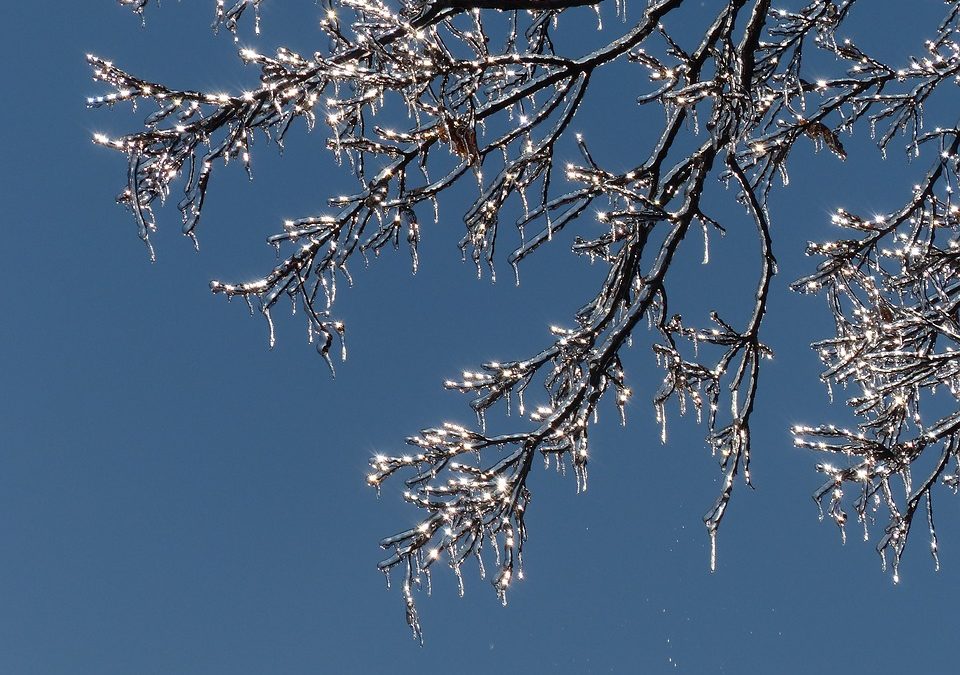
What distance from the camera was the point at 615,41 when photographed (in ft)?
13.4

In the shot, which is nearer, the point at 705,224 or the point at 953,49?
the point at 705,224

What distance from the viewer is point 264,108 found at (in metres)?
4.12

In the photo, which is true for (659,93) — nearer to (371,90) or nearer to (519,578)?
(371,90)

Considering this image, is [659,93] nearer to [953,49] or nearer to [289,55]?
[289,55]

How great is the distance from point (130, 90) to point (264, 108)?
0.63 m

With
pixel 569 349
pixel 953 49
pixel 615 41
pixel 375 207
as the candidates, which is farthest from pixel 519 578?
pixel 953 49

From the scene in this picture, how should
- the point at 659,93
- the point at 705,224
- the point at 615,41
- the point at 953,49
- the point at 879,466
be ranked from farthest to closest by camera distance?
1. the point at 953,49
2. the point at 879,466
3. the point at 705,224
4. the point at 615,41
5. the point at 659,93

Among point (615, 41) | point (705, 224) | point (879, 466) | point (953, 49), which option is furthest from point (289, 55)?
point (953, 49)

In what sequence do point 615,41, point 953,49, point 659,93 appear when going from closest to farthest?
point 659,93
point 615,41
point 953,49

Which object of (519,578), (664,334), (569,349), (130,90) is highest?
(130,90)

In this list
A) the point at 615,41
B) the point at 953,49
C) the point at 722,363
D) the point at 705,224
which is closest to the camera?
the point at 615,41

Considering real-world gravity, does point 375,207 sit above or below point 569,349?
above

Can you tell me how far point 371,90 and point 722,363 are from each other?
2.28 meters

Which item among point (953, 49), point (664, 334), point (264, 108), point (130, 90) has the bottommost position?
point (664, 334)
